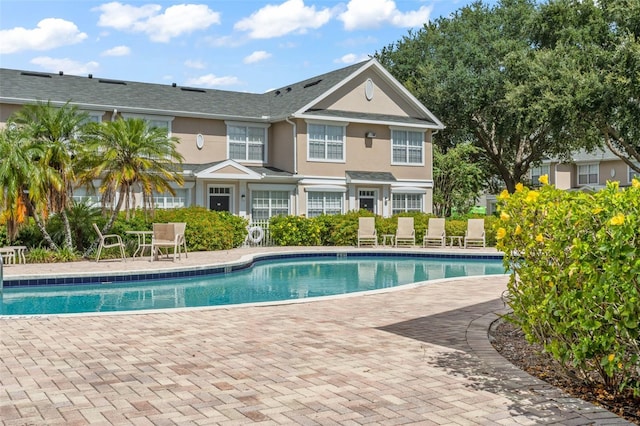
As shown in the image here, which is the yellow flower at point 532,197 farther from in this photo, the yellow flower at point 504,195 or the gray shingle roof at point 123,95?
the gray shingle roof at point 123,95

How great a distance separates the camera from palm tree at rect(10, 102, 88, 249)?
16.1 meters

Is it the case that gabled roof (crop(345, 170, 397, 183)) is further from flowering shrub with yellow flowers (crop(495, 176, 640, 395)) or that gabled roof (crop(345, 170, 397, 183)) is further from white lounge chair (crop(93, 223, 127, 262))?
flowering shrub with yellow flowers (crop(495, 176, 640, 395))

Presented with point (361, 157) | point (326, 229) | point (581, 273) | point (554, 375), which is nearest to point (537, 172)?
point (361, 157)

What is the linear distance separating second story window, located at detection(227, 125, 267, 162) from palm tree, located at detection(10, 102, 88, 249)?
11433 mm

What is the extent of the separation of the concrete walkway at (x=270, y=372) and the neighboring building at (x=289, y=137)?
17517 millimetres

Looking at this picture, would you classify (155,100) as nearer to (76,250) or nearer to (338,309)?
(76,250)

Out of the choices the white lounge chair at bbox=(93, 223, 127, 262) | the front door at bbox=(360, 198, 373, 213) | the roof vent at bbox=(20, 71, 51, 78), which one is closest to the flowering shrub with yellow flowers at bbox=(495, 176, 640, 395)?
the white lounge chair at bbox=(93, 223, 127, 262)

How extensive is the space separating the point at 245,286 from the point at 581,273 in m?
10.3

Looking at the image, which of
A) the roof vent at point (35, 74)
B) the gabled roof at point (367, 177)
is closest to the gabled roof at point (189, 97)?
the roof vent at point (35, 74)

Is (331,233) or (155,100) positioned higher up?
(155,100)

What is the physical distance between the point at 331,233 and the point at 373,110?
7.97 meters

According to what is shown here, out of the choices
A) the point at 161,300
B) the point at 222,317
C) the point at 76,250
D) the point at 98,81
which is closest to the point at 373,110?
the point at 98,81

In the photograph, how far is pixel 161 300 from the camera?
1196cm

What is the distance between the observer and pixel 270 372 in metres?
5.64
